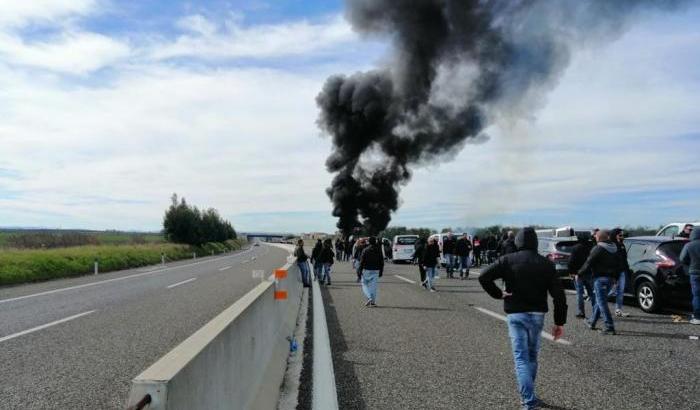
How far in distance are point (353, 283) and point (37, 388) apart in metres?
13.9

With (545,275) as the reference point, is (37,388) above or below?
below

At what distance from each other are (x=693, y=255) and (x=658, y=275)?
1.44 m

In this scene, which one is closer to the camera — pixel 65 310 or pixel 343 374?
pixel 343 374

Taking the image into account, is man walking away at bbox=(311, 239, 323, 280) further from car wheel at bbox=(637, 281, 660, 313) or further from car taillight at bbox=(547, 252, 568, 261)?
car wheel at bbox=(637, 281, 660, 313)

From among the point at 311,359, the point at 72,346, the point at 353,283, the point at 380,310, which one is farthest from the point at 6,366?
the point at 353,283

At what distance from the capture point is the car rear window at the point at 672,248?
436 inches

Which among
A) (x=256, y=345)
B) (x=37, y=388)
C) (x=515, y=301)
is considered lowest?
(x=37, y=388)

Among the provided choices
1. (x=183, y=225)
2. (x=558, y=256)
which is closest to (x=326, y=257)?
(x=558, y=256)

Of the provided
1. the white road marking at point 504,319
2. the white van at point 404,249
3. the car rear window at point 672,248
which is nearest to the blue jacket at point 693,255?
the car rear window at point 672,248

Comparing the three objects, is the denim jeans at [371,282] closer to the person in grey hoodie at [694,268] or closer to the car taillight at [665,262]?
the car taillight at [665,262]

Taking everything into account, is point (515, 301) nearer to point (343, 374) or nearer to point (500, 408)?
point (500, 408)

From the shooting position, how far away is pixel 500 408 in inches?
194

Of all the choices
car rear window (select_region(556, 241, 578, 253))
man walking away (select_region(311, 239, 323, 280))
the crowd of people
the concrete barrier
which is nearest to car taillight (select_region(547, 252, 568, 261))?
car rear window (select_region(556, 241, 578, 253))

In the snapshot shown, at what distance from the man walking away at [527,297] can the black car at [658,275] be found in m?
6.64
